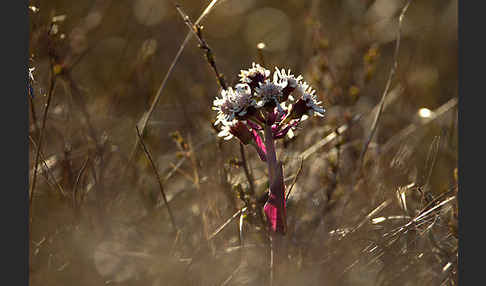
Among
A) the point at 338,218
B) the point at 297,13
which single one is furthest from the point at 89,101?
the point at 297,13

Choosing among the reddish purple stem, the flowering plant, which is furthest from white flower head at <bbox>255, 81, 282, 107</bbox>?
the reddish purple stem

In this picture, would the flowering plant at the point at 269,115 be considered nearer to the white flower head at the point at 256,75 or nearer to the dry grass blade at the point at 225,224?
the white flower head at the point at 256,75

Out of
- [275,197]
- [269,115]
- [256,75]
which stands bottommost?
[275,197]

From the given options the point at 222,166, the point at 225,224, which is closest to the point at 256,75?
the point at 225,224

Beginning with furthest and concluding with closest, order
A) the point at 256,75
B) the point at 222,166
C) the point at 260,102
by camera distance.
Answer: the point at 222,166 → the point at 256,75 → the point at 260,102

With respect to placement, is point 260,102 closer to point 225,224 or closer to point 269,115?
point 269,115
